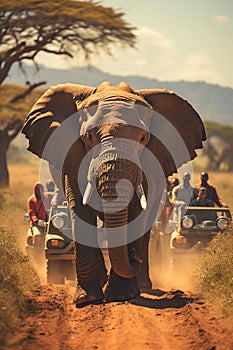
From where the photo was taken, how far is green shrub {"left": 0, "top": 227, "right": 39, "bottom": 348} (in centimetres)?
769

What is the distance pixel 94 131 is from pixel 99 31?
66.9 feet

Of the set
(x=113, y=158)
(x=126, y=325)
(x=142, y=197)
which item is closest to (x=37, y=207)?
(x=142, y=197)

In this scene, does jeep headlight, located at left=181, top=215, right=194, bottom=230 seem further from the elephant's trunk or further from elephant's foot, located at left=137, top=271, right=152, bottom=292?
the elephant's trunk

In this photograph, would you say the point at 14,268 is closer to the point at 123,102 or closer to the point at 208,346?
the point at 123,102

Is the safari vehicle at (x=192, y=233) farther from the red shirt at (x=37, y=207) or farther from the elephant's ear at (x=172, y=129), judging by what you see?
the red shirt at (x=37, y=207)

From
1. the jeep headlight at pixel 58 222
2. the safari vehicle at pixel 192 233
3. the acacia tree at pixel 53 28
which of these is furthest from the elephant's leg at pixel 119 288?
the acacia tree at pixel 53 28

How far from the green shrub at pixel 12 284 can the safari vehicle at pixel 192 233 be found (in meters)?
2.93

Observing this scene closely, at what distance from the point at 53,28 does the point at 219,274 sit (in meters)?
20.1

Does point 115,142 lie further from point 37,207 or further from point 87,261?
point 37,207

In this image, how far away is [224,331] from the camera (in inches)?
315

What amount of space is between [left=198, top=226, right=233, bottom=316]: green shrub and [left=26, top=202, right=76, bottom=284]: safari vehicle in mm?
2092

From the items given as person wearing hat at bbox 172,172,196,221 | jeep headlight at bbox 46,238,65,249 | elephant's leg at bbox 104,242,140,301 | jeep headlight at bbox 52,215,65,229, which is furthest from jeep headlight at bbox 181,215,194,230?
elephant's leg at bbox 104,242,140,301

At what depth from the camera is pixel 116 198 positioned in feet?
30.2

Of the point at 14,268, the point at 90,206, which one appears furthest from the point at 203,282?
the point at 14,268
